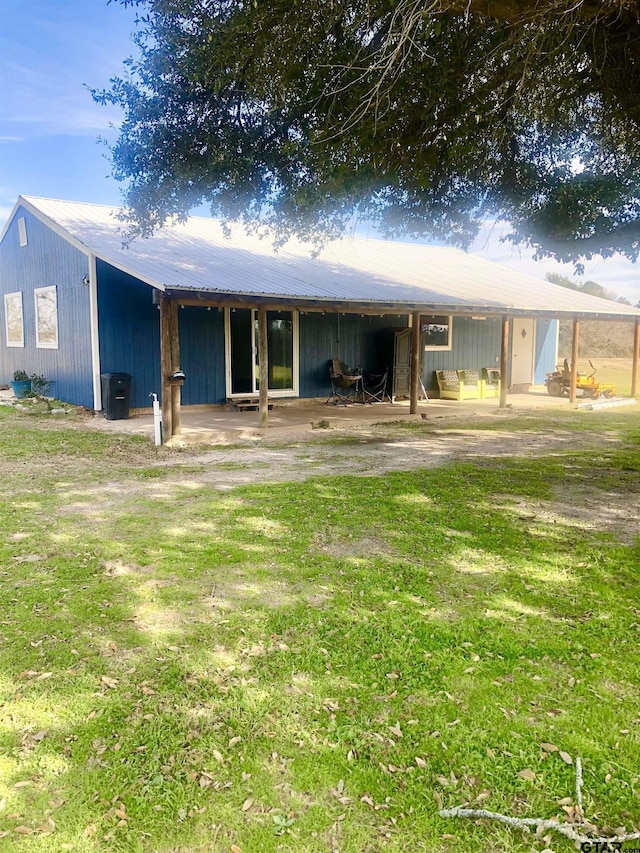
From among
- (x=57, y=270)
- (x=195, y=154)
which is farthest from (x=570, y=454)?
(x=57, y=270)

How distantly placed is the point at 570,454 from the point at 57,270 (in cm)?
1035

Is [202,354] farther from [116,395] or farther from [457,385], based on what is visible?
[457,385]

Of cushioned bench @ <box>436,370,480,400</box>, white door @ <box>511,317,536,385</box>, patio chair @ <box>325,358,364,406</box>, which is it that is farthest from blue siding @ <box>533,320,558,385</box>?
patio chair @ <box>325,358,364,406</box>

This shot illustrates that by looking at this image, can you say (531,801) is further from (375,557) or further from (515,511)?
(515,511)

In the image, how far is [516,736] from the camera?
2.50 m

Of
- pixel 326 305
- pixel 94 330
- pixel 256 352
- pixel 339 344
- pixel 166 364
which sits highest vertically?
pixel 326 305

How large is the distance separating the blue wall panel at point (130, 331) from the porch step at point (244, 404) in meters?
1.54

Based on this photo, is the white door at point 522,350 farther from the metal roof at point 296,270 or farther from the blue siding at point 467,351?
the metal roof at point 296,270

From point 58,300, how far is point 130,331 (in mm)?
2355

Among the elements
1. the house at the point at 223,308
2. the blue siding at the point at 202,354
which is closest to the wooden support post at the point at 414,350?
the house at the point at 223,308

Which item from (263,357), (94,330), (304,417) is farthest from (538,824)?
(94,330)

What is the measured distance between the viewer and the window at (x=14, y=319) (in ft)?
49.7

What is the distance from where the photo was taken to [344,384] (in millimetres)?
13820

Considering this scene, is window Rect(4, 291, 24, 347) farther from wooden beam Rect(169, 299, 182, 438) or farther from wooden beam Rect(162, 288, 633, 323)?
wooden beam Rect(169, 299, 182, 438)
